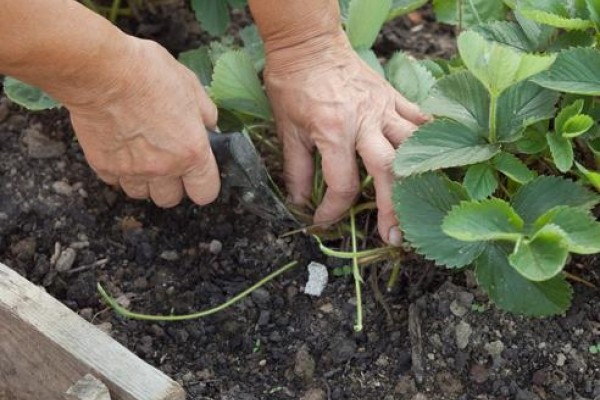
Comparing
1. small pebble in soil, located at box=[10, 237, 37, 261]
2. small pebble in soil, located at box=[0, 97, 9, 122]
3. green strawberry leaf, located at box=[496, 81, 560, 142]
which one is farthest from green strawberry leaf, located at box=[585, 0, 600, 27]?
small pebble in soil, located at box=[0, 97, 9, 122]

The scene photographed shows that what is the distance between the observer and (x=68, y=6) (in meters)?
1.31

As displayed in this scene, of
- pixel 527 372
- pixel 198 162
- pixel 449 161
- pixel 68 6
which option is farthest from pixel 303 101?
pixel 527 372

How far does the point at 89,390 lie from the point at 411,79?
739mm

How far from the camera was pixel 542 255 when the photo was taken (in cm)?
124

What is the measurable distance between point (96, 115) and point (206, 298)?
1.28 ft

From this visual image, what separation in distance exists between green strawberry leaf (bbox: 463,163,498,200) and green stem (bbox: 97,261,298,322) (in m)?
0.40

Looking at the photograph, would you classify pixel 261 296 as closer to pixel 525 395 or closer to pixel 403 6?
pixel 525 395

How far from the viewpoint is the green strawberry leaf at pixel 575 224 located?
4.12 ft

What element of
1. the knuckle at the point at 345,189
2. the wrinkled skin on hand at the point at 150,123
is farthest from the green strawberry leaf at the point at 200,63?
the knuckle at the point at 345,189

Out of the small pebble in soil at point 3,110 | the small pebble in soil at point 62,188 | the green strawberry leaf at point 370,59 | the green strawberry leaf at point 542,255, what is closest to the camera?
the green strawberry leaf at point 542,255

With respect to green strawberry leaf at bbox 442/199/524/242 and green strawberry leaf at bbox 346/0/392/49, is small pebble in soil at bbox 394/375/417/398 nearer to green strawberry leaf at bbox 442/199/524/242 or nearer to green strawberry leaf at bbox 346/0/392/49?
green strawberry leaf at bbox 442/199/524/242

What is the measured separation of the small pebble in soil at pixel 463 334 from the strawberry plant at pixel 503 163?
18 cm

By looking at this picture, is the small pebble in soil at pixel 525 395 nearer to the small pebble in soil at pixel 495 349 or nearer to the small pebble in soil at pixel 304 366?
the small pebble in soil at pixel 495 349

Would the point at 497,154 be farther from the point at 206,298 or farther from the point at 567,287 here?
the point at 206,298
